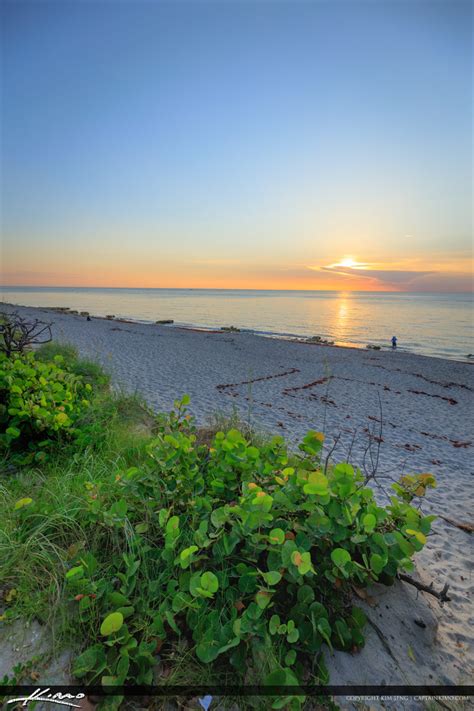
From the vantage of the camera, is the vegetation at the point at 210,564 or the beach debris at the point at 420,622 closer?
the vegetation at the point at 210,564

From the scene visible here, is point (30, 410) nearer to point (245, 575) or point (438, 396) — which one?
point (245, 575)

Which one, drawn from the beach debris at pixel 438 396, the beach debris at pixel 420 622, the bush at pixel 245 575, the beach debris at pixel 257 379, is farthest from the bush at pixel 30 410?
the beach debris at pixel 438 396

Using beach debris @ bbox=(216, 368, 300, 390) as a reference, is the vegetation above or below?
above

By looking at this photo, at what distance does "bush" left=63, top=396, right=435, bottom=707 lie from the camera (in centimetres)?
171

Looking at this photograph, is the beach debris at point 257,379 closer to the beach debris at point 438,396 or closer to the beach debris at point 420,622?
the beach debris at point 438,396

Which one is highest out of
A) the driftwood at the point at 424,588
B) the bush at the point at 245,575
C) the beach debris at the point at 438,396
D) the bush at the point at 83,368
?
the bush at the point at 83,368

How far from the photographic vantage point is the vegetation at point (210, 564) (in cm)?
172

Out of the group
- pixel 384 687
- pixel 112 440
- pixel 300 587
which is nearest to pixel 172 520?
pixel 300 587

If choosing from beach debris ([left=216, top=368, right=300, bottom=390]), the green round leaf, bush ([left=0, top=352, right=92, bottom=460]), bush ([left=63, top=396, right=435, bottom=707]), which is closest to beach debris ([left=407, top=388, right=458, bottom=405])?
beach debris ([left=216, top=368, right=300, bottom=390])

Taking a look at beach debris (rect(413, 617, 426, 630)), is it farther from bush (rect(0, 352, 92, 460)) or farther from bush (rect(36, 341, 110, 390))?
bush (rect(36, 341, 110, 390))

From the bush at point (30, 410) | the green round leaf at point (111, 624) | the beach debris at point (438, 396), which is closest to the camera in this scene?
the green round leaf at point (111, 624)

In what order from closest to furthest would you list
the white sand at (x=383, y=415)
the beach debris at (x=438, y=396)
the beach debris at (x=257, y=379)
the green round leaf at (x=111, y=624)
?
1. the green round leaf at (x=111, y=624)
2. the white sand at (x=383, y=415)
3. the beach debris at (x=257, y=379)
4. the beach debris at (x=438, y=396)

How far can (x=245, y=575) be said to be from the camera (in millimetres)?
1901

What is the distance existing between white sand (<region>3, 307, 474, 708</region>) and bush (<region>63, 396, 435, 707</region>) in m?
0.36
